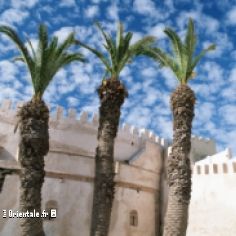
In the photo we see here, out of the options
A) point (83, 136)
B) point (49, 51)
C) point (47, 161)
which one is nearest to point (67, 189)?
point (47, 161)

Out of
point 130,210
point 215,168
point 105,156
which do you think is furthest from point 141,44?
point 130,210

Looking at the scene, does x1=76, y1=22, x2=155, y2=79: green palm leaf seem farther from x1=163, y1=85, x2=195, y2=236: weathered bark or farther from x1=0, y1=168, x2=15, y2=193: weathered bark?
x1=0, y1=168, x2=15, y2=193: weathered bark

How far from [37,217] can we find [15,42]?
22.4 ft

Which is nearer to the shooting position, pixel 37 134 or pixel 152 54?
pixel 37 134

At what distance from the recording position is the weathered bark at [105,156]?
14.1 metres

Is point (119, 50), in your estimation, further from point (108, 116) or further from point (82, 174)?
point (82, 174)

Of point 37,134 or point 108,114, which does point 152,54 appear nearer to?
point 108,114

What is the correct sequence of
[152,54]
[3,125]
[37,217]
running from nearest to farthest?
[37,217] < [152,54] < [3,125]

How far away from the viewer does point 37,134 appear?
13.9 m

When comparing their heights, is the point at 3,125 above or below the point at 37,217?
above

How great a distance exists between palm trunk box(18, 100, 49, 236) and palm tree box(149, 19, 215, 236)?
455cm

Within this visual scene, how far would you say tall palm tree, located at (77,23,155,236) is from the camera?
14281 mm

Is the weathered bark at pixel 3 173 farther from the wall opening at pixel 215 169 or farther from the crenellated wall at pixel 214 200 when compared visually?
the wall opening at pixel 215 169

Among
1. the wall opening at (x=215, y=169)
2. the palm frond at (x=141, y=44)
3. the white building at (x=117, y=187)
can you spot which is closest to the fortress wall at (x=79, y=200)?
the white building at (x=117, y=187)
